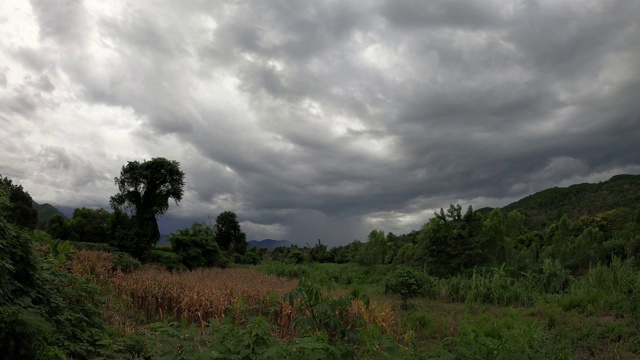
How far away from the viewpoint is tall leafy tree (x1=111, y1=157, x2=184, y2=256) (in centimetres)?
2078

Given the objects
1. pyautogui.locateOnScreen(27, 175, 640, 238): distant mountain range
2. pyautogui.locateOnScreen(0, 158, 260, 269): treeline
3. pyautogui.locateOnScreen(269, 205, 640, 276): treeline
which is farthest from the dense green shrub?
pyautogui.locateOnScreen(27, 175, 640, 238): distant mountain range

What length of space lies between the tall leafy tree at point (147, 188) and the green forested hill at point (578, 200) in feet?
138

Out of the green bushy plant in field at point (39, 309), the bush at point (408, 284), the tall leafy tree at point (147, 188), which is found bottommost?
the bush at point (408, 284)

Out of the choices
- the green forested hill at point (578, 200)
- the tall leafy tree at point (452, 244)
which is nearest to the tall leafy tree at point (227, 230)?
the tall leafy tree at point (452, 244)

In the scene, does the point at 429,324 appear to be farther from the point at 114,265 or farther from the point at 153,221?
the point at 153,221

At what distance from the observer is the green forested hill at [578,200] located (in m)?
49.9

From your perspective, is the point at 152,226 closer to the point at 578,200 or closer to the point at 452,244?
the point at 452,244

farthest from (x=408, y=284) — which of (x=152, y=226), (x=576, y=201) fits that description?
(x=576, y=201)

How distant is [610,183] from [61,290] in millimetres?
74964

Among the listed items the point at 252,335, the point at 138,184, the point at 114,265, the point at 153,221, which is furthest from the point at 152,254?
the point at 252,335

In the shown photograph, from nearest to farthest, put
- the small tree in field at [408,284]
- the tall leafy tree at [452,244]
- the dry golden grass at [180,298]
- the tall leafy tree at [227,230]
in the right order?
the dry golden grass at [180,298] < the small tree in field at [408,284] < the tall leafy tree at [452,244] < the tall leafy tree at [227,230]

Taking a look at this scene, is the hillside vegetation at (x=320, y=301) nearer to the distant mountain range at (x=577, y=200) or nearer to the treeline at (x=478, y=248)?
the treeline at (x=478, y=248)

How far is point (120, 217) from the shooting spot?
20.2m

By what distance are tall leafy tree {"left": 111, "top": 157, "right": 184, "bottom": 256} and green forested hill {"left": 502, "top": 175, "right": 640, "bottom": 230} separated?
42.2m
